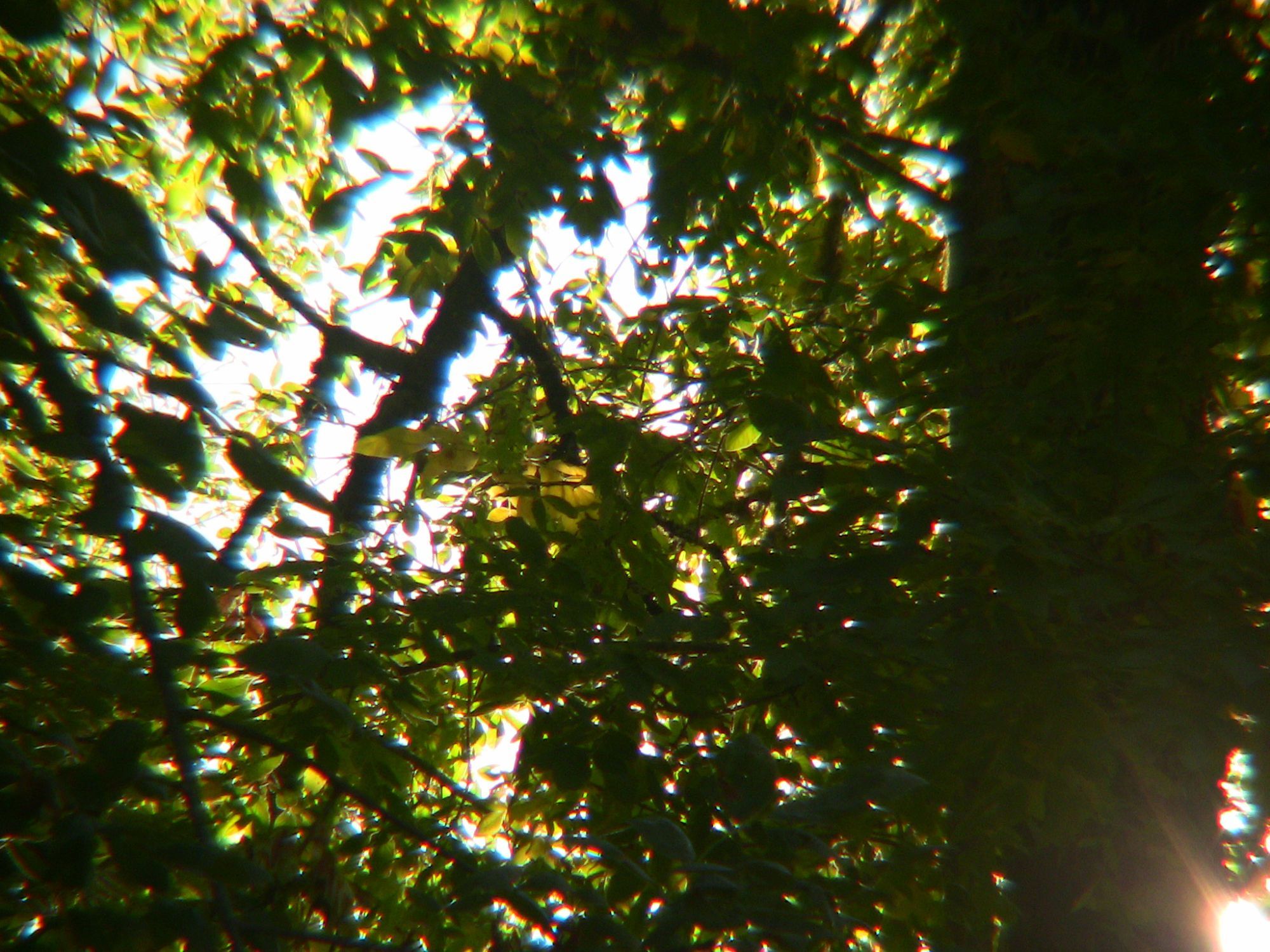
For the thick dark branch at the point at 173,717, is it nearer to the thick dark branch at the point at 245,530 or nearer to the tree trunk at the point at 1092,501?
the thick dark branch at the point at 245,530

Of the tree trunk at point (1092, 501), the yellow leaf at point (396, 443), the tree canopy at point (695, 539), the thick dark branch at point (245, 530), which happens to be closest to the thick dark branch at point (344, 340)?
the tree canopy at point (695, 539)

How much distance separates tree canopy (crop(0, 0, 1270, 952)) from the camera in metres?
1.05

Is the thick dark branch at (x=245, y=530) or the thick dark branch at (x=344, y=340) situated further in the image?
the thick dark branch at (x=344, y=340)

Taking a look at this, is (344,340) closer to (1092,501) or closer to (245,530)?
(245,530)

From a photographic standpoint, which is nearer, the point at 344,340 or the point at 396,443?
the point at 344,340

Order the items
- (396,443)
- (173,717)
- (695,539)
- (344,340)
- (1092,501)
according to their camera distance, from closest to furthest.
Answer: (173,717), (344,340), (1092,501), (396,443), (695,539)

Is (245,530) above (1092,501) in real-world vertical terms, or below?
below

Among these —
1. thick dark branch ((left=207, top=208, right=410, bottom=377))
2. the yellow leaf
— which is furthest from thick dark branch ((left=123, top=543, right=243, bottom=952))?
the yellow leaf

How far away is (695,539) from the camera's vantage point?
292cm

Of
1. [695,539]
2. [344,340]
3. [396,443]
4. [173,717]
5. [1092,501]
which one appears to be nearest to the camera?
[173,717]

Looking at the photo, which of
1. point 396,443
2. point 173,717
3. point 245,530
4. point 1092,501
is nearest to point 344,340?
point 245,530

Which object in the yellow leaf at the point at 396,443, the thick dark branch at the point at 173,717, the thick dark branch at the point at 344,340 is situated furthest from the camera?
the yellow leaf at the point at 396,443

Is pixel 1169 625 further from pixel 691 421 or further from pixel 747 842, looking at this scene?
pixel 691 421

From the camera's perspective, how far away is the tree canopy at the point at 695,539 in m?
1.05
